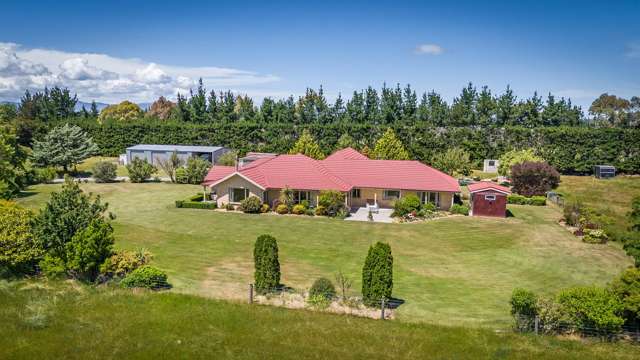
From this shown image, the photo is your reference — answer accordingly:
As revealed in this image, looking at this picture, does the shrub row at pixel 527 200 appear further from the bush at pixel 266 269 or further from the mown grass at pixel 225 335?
the bush at pixel 266 269

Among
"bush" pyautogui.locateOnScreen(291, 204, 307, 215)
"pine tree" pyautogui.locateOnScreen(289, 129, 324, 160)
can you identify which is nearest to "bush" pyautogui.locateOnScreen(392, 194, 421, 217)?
"bush" pyautogui.locateOnScreen(291, 204, 307, 215)

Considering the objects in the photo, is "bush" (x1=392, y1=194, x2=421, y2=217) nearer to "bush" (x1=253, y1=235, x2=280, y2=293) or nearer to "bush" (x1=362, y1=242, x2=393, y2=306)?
"bush" (x1=362, y1=242, x2=393, y2=306)

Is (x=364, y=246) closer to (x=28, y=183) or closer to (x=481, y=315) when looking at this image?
(x=481, y=315)

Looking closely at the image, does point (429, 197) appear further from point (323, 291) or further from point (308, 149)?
point (323, 291)

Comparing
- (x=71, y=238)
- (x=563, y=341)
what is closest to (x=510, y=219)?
(x=563, y=341)

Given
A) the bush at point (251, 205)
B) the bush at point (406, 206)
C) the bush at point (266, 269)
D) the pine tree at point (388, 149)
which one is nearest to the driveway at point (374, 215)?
the bush at point (406, 206)
